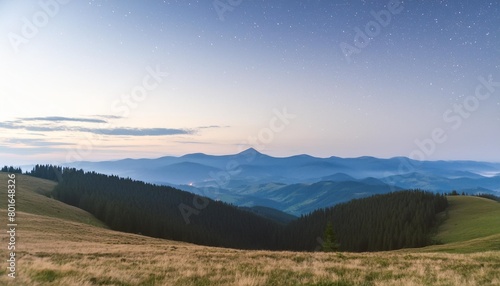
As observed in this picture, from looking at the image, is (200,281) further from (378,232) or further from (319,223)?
(319,223)

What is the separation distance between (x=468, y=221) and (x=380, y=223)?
4546cm

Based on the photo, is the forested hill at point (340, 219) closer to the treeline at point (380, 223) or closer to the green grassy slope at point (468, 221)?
the treeline at point (380, 223)

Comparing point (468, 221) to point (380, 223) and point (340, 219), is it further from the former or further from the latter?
point (340, 219)

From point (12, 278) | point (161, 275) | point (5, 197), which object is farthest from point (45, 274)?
point (5, 197)

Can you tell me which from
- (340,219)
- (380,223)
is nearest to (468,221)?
(380,223)

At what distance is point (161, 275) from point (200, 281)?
84.0 inches

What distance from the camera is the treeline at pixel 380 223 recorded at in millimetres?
123312

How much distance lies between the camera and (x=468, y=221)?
10000 cm

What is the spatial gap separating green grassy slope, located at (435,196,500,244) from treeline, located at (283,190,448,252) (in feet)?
21.4

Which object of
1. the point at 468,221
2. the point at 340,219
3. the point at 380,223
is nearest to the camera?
the point at 468,221

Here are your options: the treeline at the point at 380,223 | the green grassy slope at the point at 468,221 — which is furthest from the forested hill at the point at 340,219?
the green grassy slope at the point at 468,221

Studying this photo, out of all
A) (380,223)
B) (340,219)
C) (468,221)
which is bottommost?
(340,219)

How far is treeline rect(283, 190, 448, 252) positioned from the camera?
405 feet

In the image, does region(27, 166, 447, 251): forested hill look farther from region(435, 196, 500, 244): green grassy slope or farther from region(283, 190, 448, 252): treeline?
region(435, 196, 500, 244): green grassy slope
